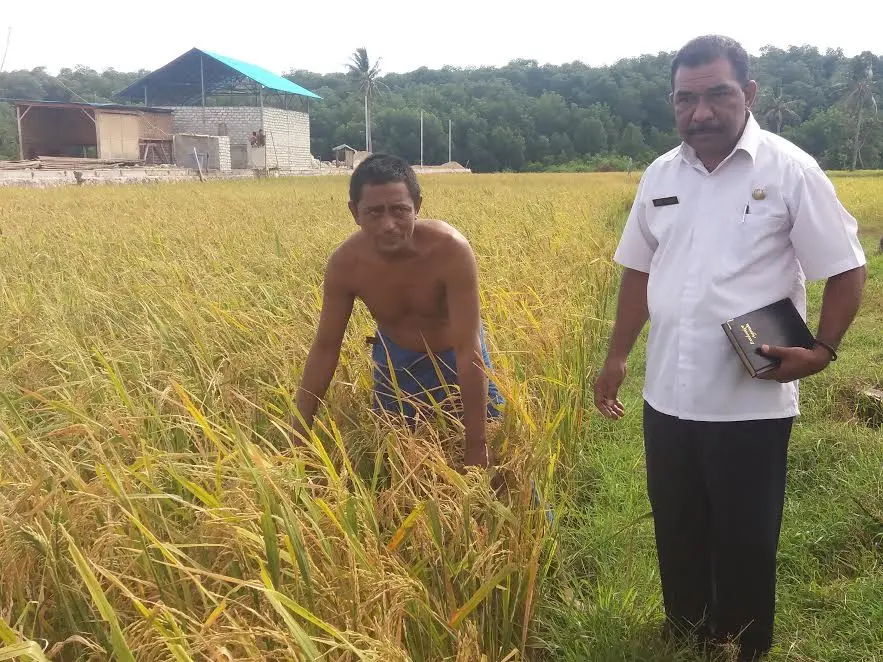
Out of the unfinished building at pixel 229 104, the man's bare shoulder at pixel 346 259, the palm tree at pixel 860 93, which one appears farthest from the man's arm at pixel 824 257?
the palm tree at pixel 860 93

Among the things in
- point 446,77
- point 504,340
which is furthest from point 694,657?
point 446,77

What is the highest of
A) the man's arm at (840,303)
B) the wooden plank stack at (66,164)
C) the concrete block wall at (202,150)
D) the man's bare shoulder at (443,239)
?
the concrete block wall at (202,150)

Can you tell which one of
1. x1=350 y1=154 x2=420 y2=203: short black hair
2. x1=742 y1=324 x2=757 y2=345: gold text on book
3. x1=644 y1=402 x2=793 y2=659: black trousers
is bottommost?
x1=644 y1=402 x2=793 y2=659: black trousers

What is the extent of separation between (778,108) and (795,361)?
60.3 metres

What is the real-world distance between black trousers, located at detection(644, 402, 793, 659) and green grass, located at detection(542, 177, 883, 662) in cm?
11

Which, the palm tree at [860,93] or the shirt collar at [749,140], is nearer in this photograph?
the shirt collar at [749,140]

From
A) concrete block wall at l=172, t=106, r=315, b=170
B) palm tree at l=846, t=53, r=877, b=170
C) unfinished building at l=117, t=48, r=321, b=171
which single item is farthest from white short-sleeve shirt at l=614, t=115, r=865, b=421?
palm tree at l=846, t=53, r=877, b=170

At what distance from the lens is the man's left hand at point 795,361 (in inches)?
57.9

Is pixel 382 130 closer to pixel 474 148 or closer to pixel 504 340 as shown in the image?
pixel 474 148

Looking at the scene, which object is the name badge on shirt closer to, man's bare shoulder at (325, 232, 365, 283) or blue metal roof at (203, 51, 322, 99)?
man's bare shoulder at (325, 232, 365, 283)

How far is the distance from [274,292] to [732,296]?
9.07 feet

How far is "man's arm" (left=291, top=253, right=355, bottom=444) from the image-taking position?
6.61ft

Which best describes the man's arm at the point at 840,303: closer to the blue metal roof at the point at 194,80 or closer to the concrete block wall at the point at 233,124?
the concrete block wall at the point at 233,124

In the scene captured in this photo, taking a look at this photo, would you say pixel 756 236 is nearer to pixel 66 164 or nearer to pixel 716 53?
pixel 716 53
